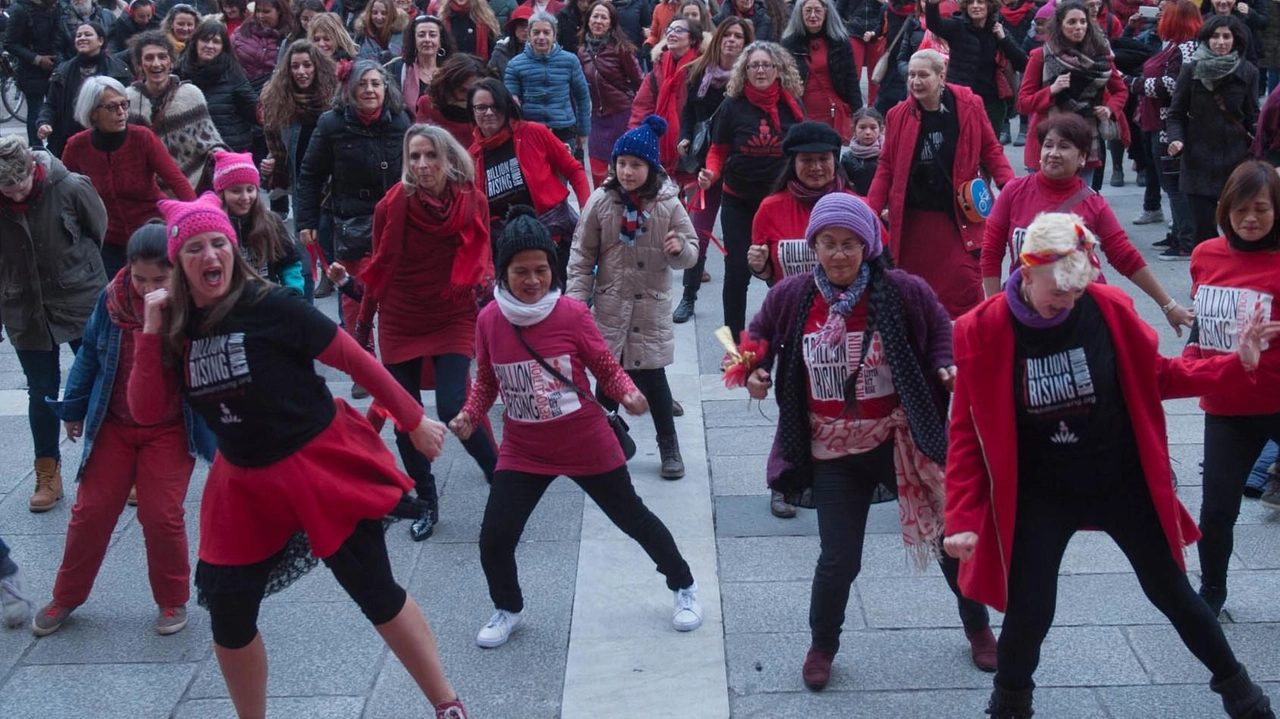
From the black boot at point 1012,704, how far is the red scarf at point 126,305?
10.5 feet

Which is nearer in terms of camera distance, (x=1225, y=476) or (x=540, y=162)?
(x=1225, y=476)

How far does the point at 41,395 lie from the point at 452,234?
2157 millimetres

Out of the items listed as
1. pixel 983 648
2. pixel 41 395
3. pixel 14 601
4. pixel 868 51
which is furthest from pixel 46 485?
pixel 868 51

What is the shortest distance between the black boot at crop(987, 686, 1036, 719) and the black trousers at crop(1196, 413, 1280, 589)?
121cm

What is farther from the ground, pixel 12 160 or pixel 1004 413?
pixel 12 160

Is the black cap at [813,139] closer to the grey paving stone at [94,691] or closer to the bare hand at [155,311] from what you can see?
the bare hand at [155,311]

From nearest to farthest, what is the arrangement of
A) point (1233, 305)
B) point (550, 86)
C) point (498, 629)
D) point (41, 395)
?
point (1233, 305) < point (498, 629) < point (41, 395) < point (550, 86)

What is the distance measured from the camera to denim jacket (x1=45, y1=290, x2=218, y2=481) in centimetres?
540

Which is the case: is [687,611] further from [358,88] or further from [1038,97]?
[1038,97]

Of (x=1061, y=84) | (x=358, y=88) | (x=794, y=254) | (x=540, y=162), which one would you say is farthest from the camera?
(x=1061, y=84)

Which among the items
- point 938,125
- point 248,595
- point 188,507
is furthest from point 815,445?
point 188,507

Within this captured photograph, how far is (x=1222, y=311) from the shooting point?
16.4 feet

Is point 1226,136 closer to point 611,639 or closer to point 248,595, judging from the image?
point 611,639

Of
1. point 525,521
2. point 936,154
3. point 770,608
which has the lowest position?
point 770,608
